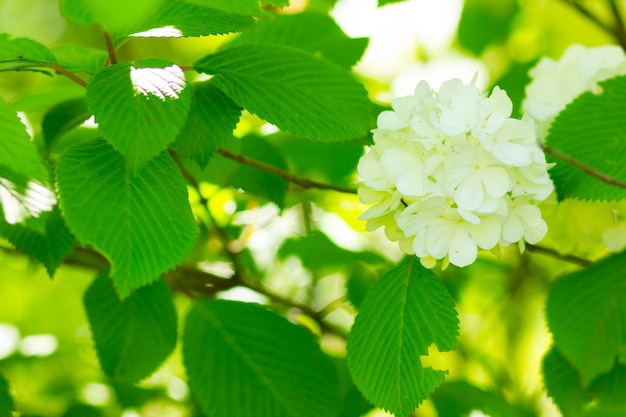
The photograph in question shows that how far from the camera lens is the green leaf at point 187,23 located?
2.41 ft

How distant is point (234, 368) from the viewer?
0.97 meters

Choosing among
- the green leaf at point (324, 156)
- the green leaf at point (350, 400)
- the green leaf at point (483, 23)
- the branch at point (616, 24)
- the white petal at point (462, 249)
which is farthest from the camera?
the green leaf at point (483, 23)

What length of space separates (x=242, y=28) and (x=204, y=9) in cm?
5

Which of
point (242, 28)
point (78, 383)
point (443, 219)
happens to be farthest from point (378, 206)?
point (78, 383)

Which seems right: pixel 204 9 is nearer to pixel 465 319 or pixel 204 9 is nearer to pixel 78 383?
pixel 78 383

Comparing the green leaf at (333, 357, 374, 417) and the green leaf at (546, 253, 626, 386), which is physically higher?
the green leaf at (546, 253, 626, 386)

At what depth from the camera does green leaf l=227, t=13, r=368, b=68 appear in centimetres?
106

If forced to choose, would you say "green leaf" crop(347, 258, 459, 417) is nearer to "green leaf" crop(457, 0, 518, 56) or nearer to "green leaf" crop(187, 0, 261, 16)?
"green leaf" crop(187, 0, 261, 16)

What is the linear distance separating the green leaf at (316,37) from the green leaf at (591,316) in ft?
1.40

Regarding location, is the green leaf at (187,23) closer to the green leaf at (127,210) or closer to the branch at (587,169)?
the green leaf at (127,210)

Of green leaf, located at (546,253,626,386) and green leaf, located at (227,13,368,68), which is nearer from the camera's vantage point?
green leaf, located at (546,253,626,386)

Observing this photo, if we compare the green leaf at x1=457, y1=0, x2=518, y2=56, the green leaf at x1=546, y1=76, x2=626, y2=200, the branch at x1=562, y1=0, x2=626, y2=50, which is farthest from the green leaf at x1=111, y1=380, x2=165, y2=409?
the branch at x1=562, y1=0, x2=626, y2=50

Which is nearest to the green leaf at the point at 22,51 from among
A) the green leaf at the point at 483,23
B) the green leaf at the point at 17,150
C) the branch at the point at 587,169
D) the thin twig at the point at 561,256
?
the green leaf at the point at 17,150

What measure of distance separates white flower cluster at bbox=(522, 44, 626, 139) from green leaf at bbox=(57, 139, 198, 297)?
499 mm
